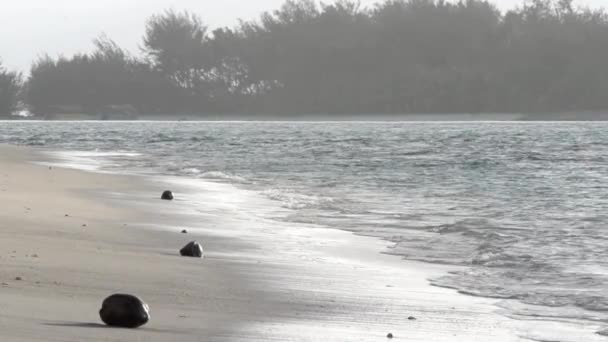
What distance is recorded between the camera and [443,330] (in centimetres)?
694

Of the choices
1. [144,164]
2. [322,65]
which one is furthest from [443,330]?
[322,65]

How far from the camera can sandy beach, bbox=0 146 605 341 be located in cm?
646

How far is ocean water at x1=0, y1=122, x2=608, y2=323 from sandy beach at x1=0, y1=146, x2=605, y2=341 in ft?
1.68

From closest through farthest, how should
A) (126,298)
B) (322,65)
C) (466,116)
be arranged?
(126,298), (466,116), (322,65)

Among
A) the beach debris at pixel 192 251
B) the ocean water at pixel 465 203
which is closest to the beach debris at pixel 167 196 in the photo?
the ocean water at pixel 465 203

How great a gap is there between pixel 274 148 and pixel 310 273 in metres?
32.5

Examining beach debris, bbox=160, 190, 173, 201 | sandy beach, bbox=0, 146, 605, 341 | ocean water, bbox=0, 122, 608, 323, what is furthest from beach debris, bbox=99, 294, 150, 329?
beach debris, bbox=160, 190, 173, 201

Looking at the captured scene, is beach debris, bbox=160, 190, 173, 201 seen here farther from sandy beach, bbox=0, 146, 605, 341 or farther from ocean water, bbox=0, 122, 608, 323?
sandy beach, bbox=0, 146, 605, 341

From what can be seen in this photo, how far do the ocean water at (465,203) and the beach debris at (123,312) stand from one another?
8.43 ft

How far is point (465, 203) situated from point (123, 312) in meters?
12.2

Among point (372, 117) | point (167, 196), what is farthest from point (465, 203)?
point (372, 117)

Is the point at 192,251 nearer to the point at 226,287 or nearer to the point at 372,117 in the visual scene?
the point at 226,287

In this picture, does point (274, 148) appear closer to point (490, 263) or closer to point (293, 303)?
point (490, 263)

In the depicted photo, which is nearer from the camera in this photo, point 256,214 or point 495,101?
point 256,214
